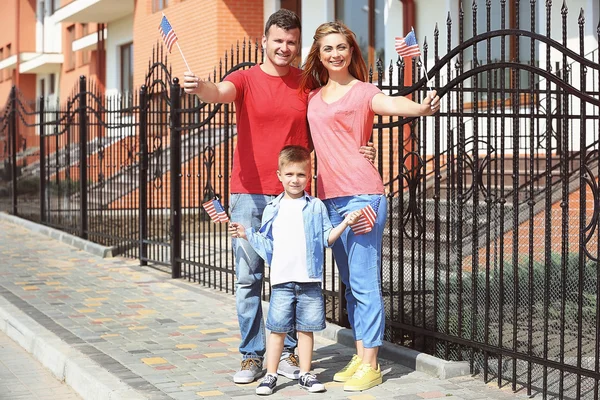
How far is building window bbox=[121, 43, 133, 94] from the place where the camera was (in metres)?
29.6

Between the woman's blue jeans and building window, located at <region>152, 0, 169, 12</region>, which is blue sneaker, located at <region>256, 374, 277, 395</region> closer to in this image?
the woman's blue jeans

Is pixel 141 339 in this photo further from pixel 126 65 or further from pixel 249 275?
pixel 126 65

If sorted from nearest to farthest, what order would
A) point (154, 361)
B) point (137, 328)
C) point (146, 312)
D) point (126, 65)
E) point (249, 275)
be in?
point (249, 275)
point (154, 361)
point (137, 328)
point (146, 312)
point (126, 65)

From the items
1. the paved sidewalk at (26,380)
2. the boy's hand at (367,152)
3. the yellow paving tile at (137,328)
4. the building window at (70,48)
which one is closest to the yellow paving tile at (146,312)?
the yellow paving tile at (137,328)

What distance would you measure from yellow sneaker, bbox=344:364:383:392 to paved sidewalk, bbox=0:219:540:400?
61 mm

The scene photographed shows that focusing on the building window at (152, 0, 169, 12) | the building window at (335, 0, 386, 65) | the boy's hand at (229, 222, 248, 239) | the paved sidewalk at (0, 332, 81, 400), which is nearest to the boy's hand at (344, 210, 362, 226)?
the boy's hand at (229, 222, 248, 239)

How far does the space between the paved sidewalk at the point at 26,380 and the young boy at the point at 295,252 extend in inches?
57.8

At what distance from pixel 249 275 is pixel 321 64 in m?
1.35

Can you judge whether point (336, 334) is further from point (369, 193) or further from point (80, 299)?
point (80, 299)

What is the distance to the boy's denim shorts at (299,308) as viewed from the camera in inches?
216

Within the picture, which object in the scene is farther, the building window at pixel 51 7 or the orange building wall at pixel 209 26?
the building window at pixel 51 7

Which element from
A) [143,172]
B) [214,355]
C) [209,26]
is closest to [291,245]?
[214,355]

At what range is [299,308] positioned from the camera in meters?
5.51

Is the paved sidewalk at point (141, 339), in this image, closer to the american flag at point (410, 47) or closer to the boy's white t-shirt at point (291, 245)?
the boy's white t-shirt at point (291, 245)
